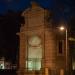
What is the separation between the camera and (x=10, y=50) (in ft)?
239

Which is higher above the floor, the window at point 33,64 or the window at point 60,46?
the window at point 60,46

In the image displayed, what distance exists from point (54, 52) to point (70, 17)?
7471mm

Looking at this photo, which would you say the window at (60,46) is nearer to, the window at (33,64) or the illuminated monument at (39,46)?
the illuminated monument at (39,46)

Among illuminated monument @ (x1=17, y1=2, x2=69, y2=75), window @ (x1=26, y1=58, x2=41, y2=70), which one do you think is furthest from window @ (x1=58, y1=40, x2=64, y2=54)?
window @ (x1=26, y1=58, x2=41, y2=70)

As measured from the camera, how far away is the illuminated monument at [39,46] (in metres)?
→ 49.9

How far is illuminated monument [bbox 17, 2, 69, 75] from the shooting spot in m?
49.9

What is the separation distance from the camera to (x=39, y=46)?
51.5m

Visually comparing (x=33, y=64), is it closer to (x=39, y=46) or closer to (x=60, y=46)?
(x=39, y=46)

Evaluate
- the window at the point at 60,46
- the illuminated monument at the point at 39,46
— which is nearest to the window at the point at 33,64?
the illuminated monument at the point at 39,46

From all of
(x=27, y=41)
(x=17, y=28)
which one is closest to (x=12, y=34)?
(x=17, y=28)

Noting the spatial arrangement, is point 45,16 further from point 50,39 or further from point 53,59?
point 53,59

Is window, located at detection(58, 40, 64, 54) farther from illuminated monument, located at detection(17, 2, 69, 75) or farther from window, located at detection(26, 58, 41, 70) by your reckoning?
window, located at detection(26, 58, 41, 70)

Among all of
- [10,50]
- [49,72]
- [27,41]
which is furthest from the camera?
[10,50]

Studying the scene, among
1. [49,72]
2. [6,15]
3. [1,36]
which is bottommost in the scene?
[49,72]
